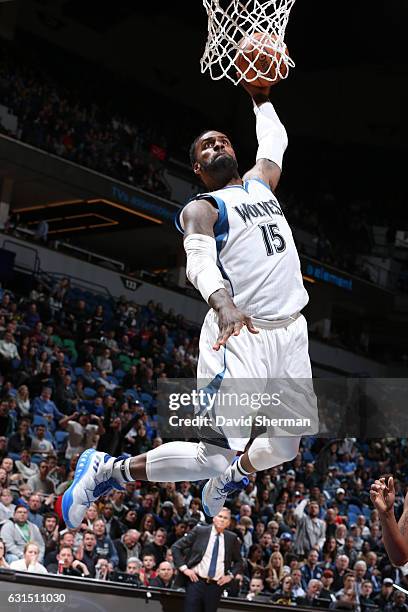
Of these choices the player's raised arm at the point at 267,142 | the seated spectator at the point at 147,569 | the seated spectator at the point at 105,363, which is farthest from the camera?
the seated spectator at the point at 105,363

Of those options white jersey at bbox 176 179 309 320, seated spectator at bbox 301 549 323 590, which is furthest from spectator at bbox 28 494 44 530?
white jersey at bbox 176 179 309 320

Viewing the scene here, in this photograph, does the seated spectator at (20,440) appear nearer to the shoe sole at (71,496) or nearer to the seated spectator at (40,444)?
A: the seated spectator at (40,444)

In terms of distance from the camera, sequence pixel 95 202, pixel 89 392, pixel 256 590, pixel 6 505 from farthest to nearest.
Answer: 1. pixel 95 202
2. pixel 89 392
3. pixel 256 590
4. pixel 6 505

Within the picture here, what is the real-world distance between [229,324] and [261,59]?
1.75 meters

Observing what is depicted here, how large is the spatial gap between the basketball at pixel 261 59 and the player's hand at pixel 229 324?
159 cm

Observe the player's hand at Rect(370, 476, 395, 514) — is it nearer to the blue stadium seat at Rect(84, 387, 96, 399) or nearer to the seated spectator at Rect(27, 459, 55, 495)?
the seated spectator at Rect(27, 459, 55, 495)

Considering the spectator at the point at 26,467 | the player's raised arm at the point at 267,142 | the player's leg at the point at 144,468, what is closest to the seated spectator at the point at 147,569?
the spectator at the point at 26,467

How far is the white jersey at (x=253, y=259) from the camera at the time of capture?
4.49 meters

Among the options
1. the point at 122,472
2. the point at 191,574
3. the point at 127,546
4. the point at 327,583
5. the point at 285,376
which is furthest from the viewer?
the point at 327,583

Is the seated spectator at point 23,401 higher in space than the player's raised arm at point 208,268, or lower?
higher

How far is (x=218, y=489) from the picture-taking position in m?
4.73

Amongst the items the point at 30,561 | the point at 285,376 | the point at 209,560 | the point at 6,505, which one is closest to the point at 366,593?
the point at 209,560

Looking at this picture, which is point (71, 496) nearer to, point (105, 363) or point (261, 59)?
point (261, 59)

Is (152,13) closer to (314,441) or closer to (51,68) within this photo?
(51,68)
